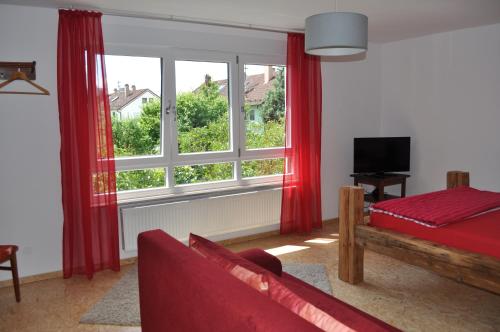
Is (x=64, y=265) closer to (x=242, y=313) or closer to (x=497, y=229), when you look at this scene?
(x=242, y=313)

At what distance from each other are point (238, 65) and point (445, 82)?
2.57 meters

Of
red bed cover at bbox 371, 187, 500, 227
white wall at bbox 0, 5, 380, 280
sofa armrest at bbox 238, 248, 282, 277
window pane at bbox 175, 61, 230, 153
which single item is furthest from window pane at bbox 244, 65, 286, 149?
sofa armrest at bbox 238, 248, 282, 277

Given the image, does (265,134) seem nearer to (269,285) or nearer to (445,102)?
(445,102)

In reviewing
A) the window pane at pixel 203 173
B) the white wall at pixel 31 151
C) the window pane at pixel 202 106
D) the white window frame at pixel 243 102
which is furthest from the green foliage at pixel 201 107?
the white wall at pixel 31 151

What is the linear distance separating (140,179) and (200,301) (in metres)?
2.95

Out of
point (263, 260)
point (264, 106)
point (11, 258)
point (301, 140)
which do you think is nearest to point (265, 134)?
point (264, 106)

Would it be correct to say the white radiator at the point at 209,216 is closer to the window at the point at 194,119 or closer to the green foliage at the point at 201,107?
the window at the point at 194,119

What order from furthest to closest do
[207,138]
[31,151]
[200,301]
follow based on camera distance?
1. [207,138]
2. [31,151]
3. [200,301]

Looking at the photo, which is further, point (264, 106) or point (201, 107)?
point (264, 106)

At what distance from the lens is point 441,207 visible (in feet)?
10.7

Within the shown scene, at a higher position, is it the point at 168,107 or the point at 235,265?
the point at 168,107

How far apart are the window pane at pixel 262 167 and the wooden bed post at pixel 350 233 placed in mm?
1628

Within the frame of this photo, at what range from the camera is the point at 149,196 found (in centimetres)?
431

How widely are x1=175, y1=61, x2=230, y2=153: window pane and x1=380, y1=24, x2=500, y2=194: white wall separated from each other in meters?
2.47
